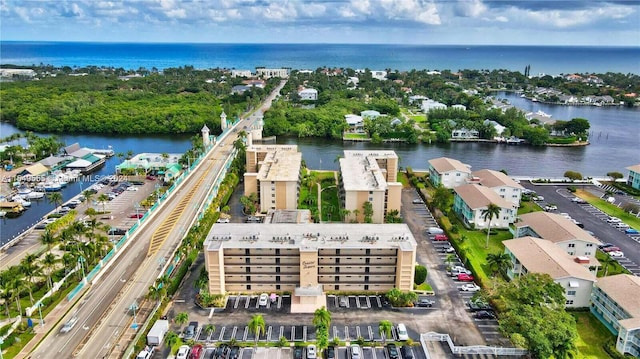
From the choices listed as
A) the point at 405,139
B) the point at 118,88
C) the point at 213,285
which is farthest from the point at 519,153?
the point at 118,88

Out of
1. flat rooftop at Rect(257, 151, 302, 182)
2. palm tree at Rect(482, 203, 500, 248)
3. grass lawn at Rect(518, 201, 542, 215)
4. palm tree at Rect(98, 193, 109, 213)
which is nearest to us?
palm tree at Rect(482, 203, 500, 248)

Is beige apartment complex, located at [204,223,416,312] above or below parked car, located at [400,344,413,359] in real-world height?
above

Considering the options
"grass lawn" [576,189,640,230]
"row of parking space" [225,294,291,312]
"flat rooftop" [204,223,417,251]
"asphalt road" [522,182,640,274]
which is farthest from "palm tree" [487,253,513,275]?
"grass lawn" [576,189,640,230]

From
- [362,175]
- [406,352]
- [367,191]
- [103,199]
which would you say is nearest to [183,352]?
[406,352]

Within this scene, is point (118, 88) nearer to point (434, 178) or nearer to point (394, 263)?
point (434, 178)

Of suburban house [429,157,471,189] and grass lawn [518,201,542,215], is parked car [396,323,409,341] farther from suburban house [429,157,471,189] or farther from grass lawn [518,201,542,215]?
suburban house [429,157,471,189]

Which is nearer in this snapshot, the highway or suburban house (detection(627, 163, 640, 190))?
the highway

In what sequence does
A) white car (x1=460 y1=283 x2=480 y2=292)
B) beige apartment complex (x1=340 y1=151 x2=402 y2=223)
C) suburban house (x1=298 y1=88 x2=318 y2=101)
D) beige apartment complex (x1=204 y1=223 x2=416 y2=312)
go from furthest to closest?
suburban house (x1=298 y1=88 x2=318 y2=101) < beige apartment complex (x1=340 y1=151 x2=402 y2=223) < white car (x1=460 y1=283 x2=480 y2=292) < beige apartment complex (x1=204 y1=223 x2=416 y2=312)
